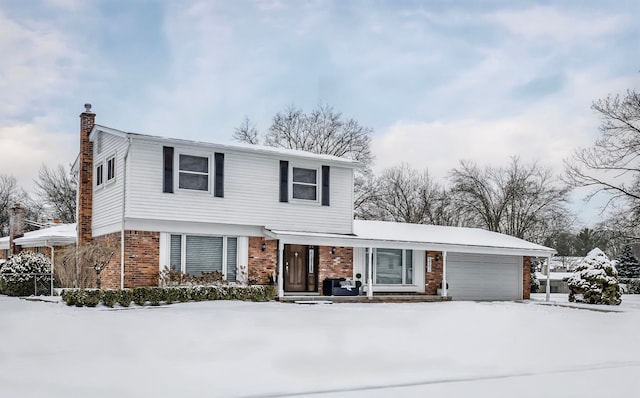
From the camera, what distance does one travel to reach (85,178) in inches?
1014

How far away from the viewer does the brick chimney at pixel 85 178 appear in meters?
25.2

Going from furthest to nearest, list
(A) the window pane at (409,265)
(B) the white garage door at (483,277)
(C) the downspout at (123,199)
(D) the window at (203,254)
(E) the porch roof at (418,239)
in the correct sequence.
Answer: (B) the white garage door at (483,277)
(A) the window pane at (409,265)
(E) the porch roof at (418,239)
(D) the window at (203,254)
(C) the downspout at (123,199)

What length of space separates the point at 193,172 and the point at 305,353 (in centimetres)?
1133

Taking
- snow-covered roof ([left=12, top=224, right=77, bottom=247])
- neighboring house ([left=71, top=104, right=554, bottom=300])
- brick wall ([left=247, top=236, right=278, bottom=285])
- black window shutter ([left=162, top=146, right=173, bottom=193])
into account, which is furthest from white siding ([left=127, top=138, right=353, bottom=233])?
snow-covered roof ([left=12, top=224, right=77, bottom=247])

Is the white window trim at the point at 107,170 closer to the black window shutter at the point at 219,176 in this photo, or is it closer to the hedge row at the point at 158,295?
the black window shutter at the point at 219,176

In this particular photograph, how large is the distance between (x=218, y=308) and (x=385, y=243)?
783 cm

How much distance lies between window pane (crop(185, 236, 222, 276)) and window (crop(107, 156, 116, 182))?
11.5 feet

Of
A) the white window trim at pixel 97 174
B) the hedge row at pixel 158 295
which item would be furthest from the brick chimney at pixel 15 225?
the hedge row at pixel 158 295

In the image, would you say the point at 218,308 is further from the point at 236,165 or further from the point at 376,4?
the point at 376,4

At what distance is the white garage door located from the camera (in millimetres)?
28641

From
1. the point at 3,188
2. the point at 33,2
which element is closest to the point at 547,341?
the point at 33,2

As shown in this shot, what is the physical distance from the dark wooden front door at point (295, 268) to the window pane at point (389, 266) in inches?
122

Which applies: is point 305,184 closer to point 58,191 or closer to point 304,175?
point 304,175

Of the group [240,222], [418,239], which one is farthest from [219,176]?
[418,239]
